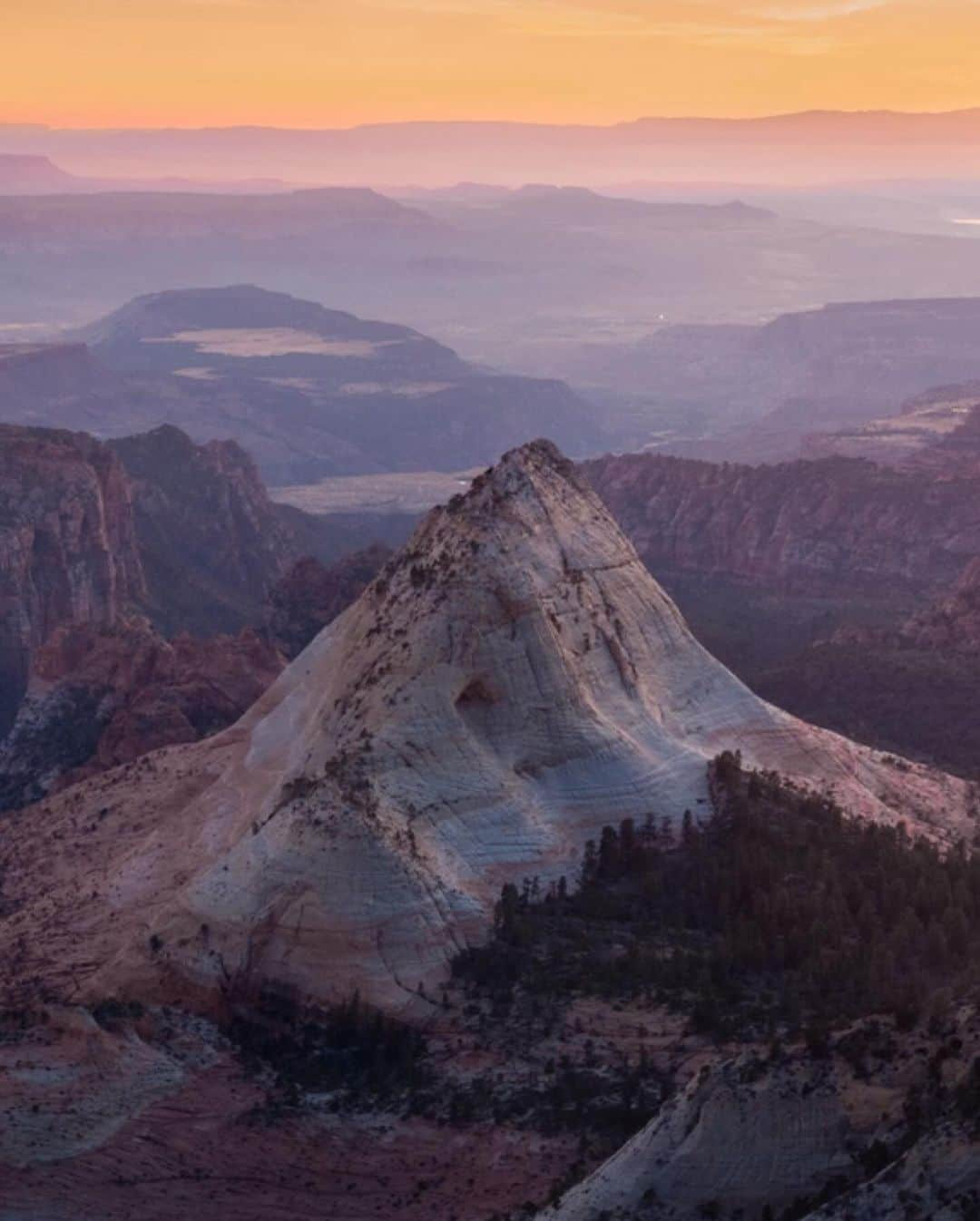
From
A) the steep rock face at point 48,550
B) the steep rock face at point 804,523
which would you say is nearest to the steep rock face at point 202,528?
the steep rock face at point 48,550

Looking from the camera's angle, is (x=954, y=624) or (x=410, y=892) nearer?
(x=410, y=892)

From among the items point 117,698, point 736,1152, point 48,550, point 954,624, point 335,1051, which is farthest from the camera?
point 48,550

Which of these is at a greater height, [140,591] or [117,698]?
[117,698]

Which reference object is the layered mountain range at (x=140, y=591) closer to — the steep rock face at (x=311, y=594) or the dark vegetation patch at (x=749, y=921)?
the steep rock face at (x=311, y=594)

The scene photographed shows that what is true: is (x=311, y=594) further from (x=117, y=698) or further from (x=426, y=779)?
(x=426, y=779)

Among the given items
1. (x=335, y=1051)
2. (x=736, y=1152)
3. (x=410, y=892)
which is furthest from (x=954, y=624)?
(x=736, y=1152)

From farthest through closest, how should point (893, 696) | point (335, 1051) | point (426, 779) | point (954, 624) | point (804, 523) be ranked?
point (804, 523) < point (954, 624) < point (893, 696) < point (426, 779) < point (335, 1051)

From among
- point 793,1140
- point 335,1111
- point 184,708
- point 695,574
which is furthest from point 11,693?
point 793,1140

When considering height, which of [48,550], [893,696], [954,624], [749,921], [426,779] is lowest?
[48,550]
